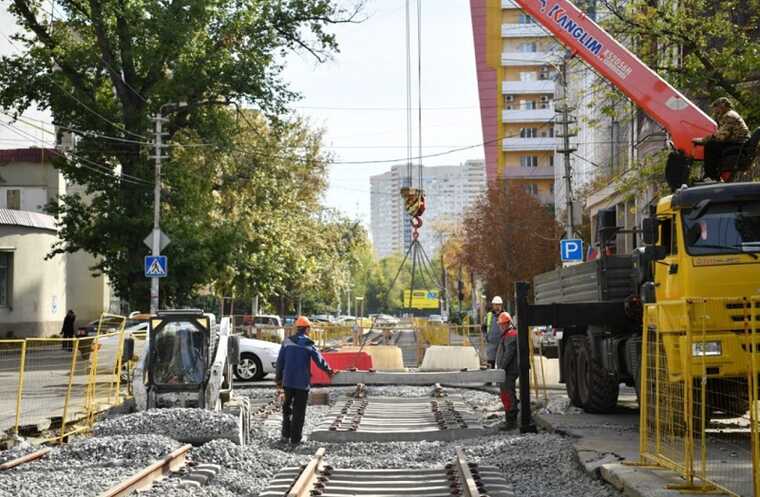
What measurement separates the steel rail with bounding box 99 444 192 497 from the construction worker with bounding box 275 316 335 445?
2.02m

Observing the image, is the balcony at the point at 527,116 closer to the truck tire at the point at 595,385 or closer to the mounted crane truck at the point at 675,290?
the truck tire at the point at 595,385

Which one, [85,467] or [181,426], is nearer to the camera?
[85,467]

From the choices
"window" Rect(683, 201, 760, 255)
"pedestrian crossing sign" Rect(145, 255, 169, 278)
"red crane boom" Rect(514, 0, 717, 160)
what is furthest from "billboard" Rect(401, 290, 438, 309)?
"window" Rect(683, 201, 760, 255)

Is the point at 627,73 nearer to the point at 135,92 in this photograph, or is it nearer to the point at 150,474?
the point at 150,474

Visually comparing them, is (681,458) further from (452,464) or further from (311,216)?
(311,216)

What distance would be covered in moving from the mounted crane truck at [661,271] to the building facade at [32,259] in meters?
30.7

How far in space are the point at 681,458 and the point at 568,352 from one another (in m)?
9.87

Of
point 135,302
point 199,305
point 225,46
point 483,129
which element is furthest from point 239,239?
point 483,129

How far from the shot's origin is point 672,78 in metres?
24.0

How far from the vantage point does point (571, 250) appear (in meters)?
33.8

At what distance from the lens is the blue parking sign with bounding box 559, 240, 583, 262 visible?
110 feet

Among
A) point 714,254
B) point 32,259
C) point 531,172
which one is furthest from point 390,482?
point 531,172

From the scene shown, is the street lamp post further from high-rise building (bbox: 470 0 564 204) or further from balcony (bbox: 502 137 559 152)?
balcony (bbox: 502 137 559 152)

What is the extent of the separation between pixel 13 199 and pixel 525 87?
225ft
